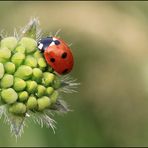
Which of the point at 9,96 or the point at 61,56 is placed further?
the point at 61,56

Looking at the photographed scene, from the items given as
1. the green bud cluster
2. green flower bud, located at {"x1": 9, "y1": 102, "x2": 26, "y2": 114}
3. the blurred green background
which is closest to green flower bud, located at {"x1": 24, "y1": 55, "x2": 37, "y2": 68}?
the green bud cluster

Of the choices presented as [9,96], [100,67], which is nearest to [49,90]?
[9,96]

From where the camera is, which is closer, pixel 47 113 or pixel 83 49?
pixel 47 113

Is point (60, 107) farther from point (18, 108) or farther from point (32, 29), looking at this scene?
point (32, 29)

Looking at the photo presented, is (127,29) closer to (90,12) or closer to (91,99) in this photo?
(90,12)

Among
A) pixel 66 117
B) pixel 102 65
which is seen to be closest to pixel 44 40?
pixel 66 117

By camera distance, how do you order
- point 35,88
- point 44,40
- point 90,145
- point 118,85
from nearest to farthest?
point 35,88
point 44,40
point 90,145
point 118,85
